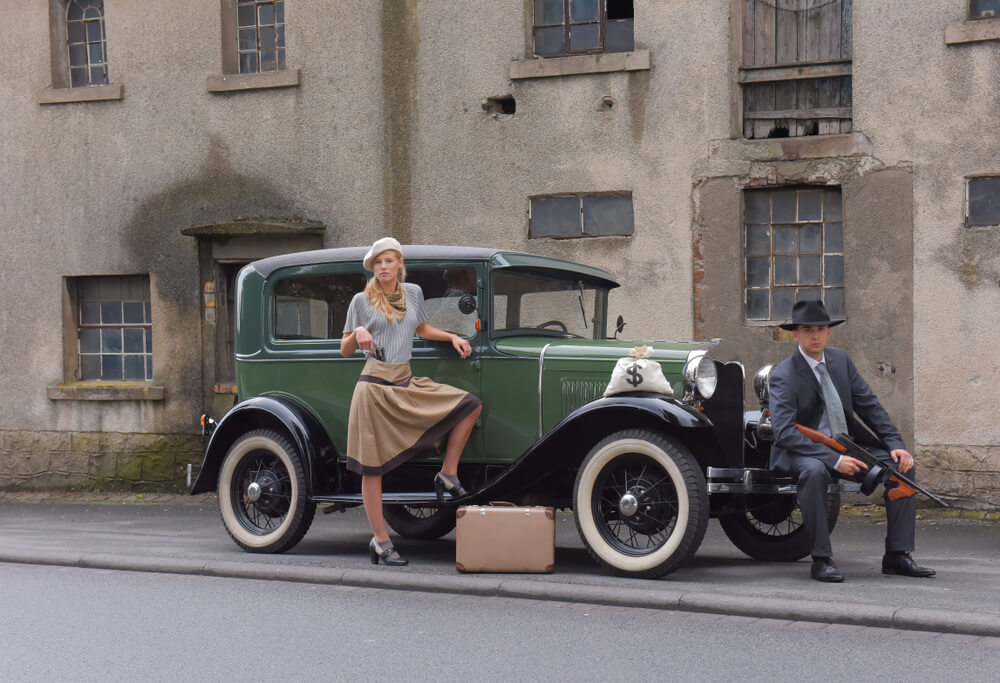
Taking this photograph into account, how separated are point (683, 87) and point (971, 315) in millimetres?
3488

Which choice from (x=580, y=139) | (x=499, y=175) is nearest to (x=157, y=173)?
(x=499, y=175)

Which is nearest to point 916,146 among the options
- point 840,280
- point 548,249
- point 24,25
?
point 840,280

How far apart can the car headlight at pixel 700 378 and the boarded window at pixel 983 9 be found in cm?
575

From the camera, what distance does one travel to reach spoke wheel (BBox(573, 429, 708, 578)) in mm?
7637

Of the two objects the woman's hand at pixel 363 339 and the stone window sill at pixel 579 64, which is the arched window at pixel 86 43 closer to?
the stone window sill at pixel 579 64

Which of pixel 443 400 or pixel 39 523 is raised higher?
pixel 443 400

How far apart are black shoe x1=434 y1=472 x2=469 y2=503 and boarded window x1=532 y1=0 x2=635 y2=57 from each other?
629 centimetres

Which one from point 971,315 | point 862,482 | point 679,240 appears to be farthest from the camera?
point 679,240

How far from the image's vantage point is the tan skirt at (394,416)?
27.9 feet

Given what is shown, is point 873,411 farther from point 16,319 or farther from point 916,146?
point 16,319

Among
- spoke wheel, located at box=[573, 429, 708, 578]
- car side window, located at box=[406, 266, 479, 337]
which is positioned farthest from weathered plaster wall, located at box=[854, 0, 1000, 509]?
car side window, located at box=[406, 266, 479, 337]

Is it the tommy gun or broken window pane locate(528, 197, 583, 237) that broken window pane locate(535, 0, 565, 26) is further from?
the tommy gun

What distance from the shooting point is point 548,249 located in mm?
13297

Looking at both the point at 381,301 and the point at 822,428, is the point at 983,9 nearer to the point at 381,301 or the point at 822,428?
the point at 822,428
